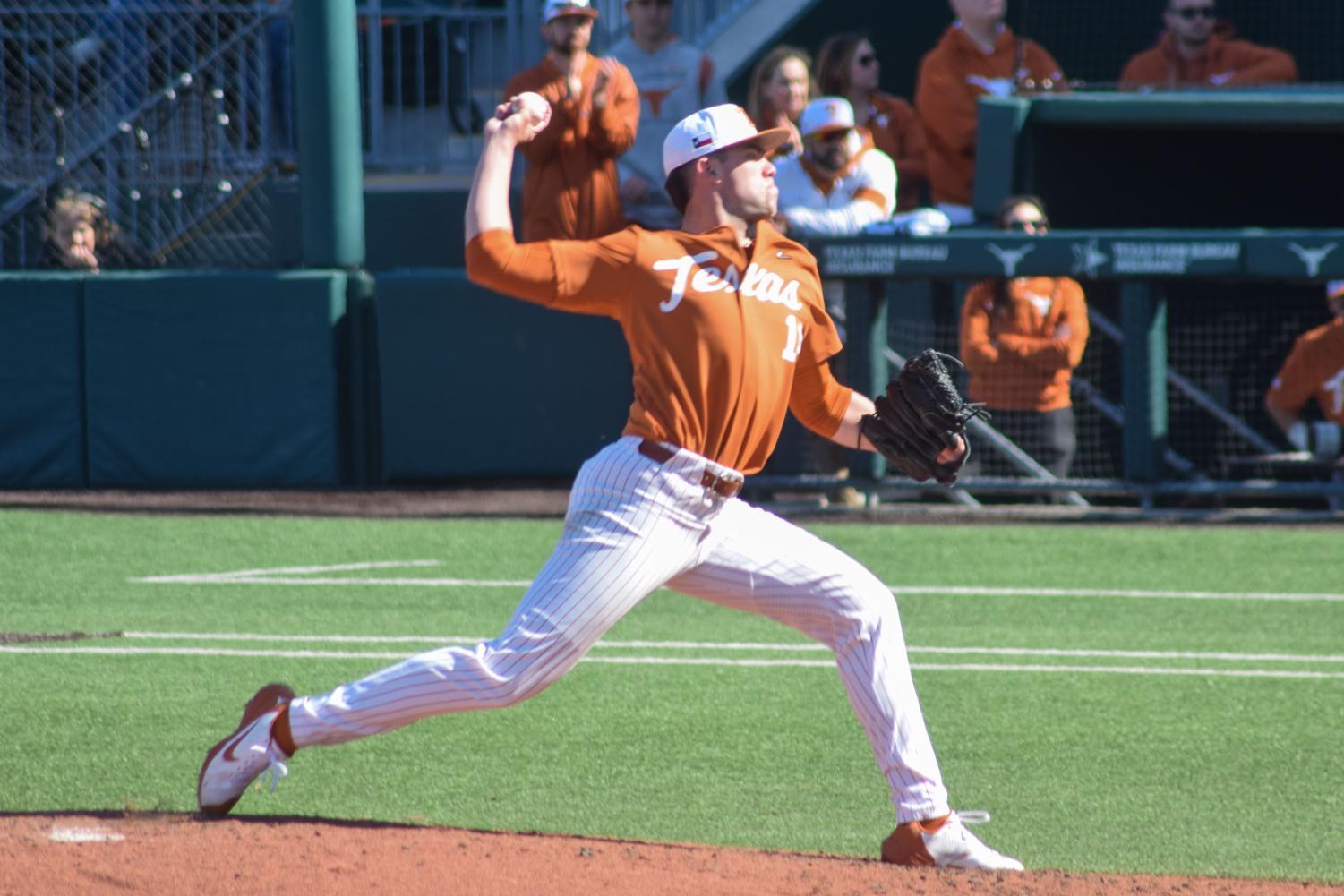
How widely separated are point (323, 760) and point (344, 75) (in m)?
7.79

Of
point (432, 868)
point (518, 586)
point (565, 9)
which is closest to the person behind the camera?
point (432, 868)

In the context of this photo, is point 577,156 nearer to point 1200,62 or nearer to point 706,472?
point 1200,62

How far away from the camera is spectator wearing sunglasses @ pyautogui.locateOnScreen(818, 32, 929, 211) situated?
12.7 m

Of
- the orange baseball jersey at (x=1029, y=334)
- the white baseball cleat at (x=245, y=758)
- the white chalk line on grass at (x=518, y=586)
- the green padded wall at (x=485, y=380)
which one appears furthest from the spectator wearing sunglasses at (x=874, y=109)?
the white baseball cleat at (x=245, y=758)

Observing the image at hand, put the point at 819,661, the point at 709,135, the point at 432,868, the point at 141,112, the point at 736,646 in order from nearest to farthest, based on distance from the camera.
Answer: the point at 432,868 < the point at 709,135 < the point at 819,661 < the point at 736,646 < the point at 141,112

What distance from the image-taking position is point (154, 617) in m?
8.66

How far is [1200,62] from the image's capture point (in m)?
13.8

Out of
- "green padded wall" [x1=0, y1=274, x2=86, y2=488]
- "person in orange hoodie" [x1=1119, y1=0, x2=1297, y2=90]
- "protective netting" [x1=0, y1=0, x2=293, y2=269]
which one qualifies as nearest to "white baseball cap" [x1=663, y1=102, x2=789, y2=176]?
"green padded wall" [x1=0, y1=274, x2=86, y2=488]

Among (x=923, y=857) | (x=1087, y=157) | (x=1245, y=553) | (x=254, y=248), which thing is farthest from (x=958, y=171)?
(x=923, y=857)

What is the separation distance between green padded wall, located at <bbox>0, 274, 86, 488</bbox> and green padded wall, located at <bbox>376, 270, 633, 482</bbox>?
2.08 metres

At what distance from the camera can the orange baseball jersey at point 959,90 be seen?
43.8 feet

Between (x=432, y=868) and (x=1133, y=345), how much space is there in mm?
7856

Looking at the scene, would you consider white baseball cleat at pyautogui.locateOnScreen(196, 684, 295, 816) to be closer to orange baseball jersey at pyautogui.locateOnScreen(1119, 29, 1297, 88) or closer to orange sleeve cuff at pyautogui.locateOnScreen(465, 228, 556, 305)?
orange sleeve cuff at pyautogui.locateOnScreen(465, 228, 556, 305)

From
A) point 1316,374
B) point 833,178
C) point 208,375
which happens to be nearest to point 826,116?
point 833,178
